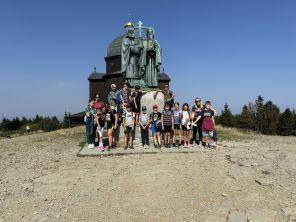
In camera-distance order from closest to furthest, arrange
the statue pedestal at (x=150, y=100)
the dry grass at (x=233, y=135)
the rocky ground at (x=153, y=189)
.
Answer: the rocky ground at (x=153, y=189) → the statue pedestal at (x=150, y=100) → the dry grass at (x=233, y=135)

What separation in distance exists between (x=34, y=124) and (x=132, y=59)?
125ft

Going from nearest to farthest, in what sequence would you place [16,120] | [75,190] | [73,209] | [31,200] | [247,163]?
1. [73,209]
2. [31,200]
3. [75,190]
4. [247,163]
5. [16,120]

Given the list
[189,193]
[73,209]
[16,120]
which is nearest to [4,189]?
[73,209]

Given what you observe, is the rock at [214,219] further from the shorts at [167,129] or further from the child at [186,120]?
the child at [186,120]

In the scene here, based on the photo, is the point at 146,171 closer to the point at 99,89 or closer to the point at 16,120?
the point at 99,89

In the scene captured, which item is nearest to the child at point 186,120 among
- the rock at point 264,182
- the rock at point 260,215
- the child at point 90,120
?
the child at point 90,120

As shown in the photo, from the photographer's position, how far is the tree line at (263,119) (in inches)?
1495

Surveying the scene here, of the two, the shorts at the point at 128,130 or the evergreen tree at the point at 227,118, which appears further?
the evergreen tree at the point at 227,118

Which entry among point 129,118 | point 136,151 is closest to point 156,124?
point 129,118

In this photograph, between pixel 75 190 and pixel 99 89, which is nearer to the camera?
pixel 75 190

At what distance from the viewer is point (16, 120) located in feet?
171

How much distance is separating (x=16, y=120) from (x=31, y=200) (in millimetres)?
51280

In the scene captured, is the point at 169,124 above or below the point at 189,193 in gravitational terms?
above

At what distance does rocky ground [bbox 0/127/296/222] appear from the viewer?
4.79m
